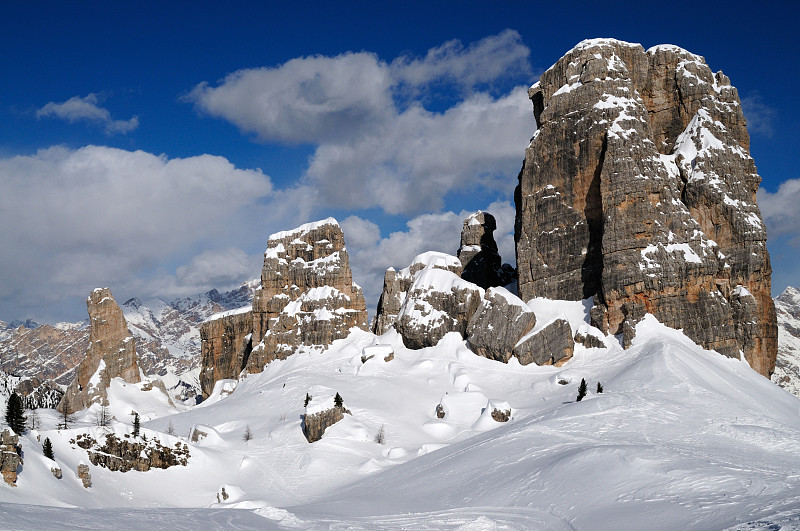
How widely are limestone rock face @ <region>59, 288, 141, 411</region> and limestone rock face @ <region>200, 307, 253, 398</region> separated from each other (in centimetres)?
1283

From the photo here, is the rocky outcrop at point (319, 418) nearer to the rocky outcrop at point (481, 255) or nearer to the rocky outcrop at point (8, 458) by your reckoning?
the rocky outcrop at point (8, 458)

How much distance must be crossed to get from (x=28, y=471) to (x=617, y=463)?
115 feet

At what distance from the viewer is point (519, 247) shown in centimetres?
9231

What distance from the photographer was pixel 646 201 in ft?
266

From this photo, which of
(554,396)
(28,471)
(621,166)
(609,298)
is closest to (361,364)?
(554,396)

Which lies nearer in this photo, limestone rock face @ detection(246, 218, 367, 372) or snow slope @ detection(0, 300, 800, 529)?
snow slope @ detection(0, 300, 800, 529)

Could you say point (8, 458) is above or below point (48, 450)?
below

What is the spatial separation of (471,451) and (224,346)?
68.3 metres

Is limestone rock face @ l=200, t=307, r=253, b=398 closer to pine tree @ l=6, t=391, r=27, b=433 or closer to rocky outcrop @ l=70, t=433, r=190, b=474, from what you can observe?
A: rocky outcrop @ l=70, t=433, r=190, b=474

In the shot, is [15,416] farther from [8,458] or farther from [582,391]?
[582,391]

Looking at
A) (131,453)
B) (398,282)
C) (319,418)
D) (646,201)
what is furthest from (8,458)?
(646,201)

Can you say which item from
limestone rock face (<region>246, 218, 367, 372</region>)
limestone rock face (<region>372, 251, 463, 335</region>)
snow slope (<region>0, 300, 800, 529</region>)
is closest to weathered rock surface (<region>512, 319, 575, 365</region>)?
snow slope (<region>0, 300, 800, 529</region>)

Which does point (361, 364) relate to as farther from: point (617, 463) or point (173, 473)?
point (617, 463)

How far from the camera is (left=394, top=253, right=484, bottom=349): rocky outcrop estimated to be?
3433 inches
